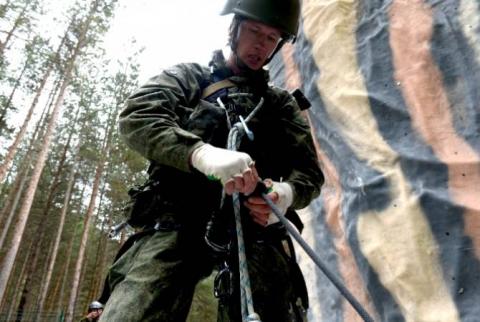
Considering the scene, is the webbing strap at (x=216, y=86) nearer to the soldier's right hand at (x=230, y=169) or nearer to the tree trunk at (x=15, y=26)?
the soldier's right hand at (x=230, y=169)

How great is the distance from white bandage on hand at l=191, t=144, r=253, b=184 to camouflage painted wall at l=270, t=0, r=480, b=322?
1720 millimetres

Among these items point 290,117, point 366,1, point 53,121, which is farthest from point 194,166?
point 53,121

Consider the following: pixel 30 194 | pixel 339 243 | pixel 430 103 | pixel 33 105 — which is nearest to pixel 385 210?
pixel 339 243

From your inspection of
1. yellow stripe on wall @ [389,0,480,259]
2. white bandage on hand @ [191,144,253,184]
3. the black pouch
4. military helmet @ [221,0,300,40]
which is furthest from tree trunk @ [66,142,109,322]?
white bandage on hand @ [191,144,253,184]

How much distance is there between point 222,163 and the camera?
5.07 feet

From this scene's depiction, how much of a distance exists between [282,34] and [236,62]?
0.98 ft

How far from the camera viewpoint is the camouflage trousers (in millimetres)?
1633

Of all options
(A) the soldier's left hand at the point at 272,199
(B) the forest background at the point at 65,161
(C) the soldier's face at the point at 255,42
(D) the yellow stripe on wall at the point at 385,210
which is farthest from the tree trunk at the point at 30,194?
(A) the soldier's left hand at the point at 272,199

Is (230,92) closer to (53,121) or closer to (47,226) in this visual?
(53,121)

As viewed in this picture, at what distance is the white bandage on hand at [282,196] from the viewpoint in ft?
6.03

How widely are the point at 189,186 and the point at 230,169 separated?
426mm

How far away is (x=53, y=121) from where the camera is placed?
12508 millimetres

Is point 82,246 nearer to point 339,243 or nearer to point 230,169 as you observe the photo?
point 339,243

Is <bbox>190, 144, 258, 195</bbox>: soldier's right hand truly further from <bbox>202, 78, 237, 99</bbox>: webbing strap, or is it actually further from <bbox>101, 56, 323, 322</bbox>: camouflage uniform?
<bbox>202, 78, 237, 99</bbox>: webbing strap
